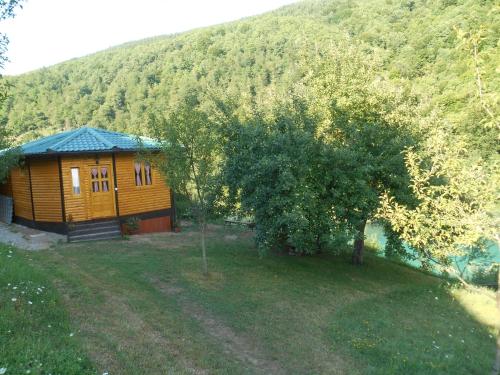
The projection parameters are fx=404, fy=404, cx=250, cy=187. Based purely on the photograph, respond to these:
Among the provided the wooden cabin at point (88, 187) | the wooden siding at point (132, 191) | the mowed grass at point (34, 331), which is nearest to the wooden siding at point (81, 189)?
the wooden cabin at point (88, 187)

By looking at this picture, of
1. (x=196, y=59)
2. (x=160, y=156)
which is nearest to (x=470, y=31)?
(x=160, y=156)

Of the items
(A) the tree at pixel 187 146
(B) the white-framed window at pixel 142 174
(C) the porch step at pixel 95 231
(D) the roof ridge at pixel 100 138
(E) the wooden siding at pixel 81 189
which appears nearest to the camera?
(A) the tree at pixel 187 146

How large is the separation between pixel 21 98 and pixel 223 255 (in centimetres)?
7502

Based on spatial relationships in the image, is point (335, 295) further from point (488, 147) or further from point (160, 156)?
point (488, 147)

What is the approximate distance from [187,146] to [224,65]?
2756 inches

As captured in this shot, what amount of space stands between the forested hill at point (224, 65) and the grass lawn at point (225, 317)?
3724 cm

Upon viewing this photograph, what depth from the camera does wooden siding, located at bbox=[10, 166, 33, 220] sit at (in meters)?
17.2

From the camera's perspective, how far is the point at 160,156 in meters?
12.1

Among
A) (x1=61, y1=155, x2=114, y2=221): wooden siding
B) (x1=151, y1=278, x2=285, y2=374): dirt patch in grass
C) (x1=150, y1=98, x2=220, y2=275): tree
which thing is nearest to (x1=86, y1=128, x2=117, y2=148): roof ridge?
(x1=61, y1=155, x2=114, y2=221): wooden siding

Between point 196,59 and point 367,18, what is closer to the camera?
point 367,18

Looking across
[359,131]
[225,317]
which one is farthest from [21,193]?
[359,131]

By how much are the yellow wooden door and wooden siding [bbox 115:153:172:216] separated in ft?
1.05

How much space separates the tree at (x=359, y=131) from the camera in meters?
11.9

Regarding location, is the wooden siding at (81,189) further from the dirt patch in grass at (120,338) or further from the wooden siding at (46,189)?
the dirt patch in grass at (120,338)
